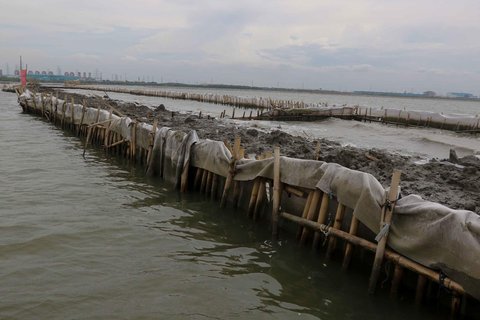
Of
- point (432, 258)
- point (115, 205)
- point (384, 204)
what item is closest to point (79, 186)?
point (115, 205)

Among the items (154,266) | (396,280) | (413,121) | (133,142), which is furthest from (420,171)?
(413,121)

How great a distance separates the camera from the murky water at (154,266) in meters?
5.71

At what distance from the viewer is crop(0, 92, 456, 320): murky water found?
571 centimetres

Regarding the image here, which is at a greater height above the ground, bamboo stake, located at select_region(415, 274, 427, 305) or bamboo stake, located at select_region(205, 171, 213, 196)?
bamboo stake, located at select_region(205, 171, 213, 196)

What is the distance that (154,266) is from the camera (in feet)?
22.9

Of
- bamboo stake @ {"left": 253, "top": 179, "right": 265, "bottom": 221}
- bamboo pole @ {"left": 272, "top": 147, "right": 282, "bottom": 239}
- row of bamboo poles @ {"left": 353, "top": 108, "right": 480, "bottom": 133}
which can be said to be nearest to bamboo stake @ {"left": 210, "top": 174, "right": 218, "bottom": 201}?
bamboo stake @ {"left": 253, "top": 179, "right": 265, "bottom": 221}

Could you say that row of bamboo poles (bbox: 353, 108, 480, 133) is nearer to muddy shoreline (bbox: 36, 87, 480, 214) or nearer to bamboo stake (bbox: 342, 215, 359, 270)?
muddy shoreline (bbox: 36, 87, 480, 214)

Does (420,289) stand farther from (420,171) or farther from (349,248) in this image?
(420,171)

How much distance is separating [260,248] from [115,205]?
14.7 feet

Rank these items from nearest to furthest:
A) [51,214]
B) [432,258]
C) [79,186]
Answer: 1. [432,258]
2. [51,214]
3. [79,186]

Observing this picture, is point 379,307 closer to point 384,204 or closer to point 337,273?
point 337,273

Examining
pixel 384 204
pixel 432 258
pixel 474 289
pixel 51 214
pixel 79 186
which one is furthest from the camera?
pixel 79 186

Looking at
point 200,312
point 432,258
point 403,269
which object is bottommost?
point 200,312

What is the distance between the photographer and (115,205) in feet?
33.9
